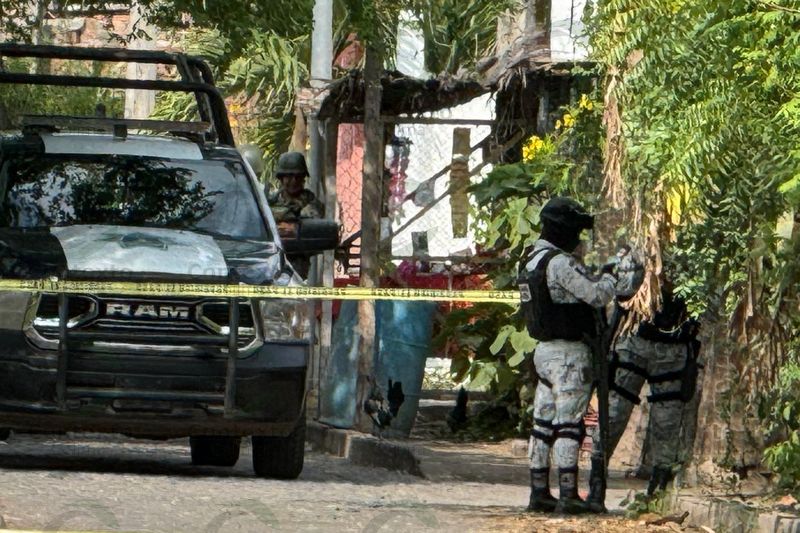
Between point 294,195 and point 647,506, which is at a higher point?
point 294,195

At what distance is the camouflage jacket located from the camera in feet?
51.3

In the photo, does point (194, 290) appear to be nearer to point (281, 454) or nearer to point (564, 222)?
point (281, 454)

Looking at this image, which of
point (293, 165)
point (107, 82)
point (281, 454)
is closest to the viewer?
point (281, 454)

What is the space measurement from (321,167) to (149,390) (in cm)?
795

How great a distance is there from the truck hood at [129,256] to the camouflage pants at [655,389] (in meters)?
1.99

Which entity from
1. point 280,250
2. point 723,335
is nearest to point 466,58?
point 280,250

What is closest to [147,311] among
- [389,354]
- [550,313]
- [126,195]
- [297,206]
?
[126,195]

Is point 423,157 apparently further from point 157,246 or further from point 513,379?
point 157,246

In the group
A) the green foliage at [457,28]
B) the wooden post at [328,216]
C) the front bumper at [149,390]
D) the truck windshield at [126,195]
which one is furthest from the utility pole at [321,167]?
the front bumper at [149,390]

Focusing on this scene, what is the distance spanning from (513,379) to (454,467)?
2236 millimetres

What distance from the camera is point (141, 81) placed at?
11930 millimetres

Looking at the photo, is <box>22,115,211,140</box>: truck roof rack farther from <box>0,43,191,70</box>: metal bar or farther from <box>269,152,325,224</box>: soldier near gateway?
<box>269,152,325,224</box>: soldier near gateway

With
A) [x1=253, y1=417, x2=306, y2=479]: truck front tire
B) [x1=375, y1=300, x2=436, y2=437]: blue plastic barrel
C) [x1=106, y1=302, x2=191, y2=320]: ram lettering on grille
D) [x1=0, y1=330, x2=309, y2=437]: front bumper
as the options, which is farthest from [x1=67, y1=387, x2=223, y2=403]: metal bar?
[x1=375, y1=300, x2=436, y2=437]: blue plastic barrel

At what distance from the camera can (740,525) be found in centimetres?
859
